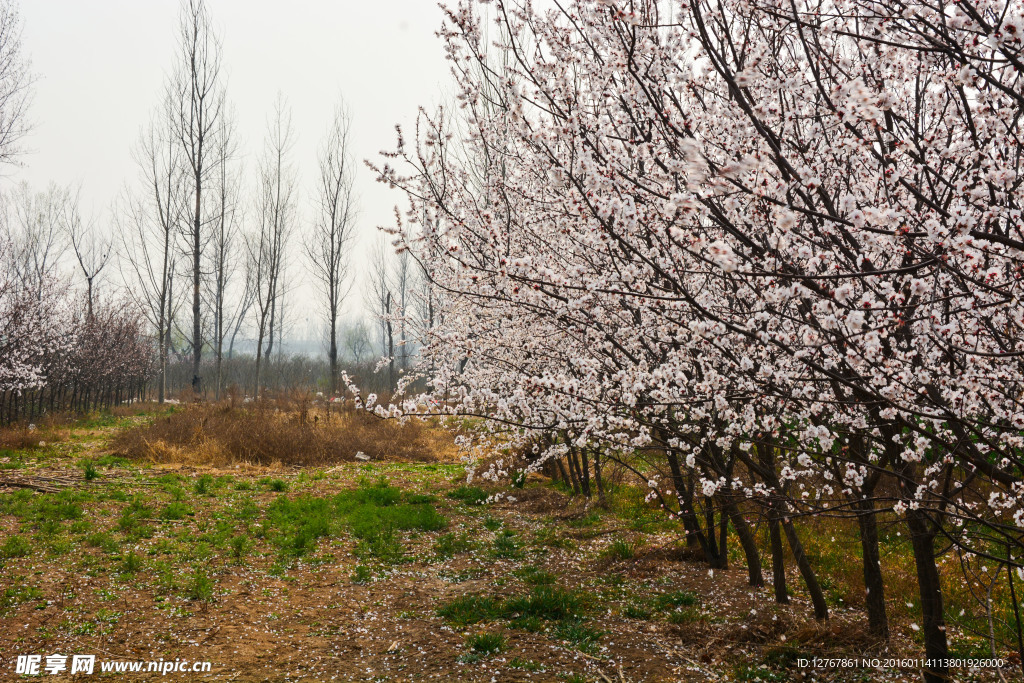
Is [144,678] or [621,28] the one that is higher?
[621,28]

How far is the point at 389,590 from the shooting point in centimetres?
644

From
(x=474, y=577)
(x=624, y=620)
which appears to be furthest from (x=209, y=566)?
(x=624, y=620)

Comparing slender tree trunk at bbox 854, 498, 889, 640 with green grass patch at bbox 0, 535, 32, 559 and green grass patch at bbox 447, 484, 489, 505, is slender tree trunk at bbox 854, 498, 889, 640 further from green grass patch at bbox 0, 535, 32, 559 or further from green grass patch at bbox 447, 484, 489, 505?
green grass patch at bbox 0, 535, 32, 559

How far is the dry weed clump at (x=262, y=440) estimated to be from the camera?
13.1 metres

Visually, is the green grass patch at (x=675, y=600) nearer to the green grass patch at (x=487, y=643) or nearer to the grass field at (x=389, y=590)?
the grass field at (x=389, y=590)

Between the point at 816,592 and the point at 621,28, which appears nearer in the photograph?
the point at 621,28

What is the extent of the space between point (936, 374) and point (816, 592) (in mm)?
2572

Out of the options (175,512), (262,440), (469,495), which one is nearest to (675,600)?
(469,495)

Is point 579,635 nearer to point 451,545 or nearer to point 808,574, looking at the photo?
point 808,574

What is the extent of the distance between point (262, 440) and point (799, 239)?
43.2 ft

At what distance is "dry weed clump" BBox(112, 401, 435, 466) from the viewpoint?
13.1 m

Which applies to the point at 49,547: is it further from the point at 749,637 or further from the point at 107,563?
the point at 749,637

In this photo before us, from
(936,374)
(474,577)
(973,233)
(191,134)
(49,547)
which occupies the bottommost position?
(474,577)

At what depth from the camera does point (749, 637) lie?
481 cm
